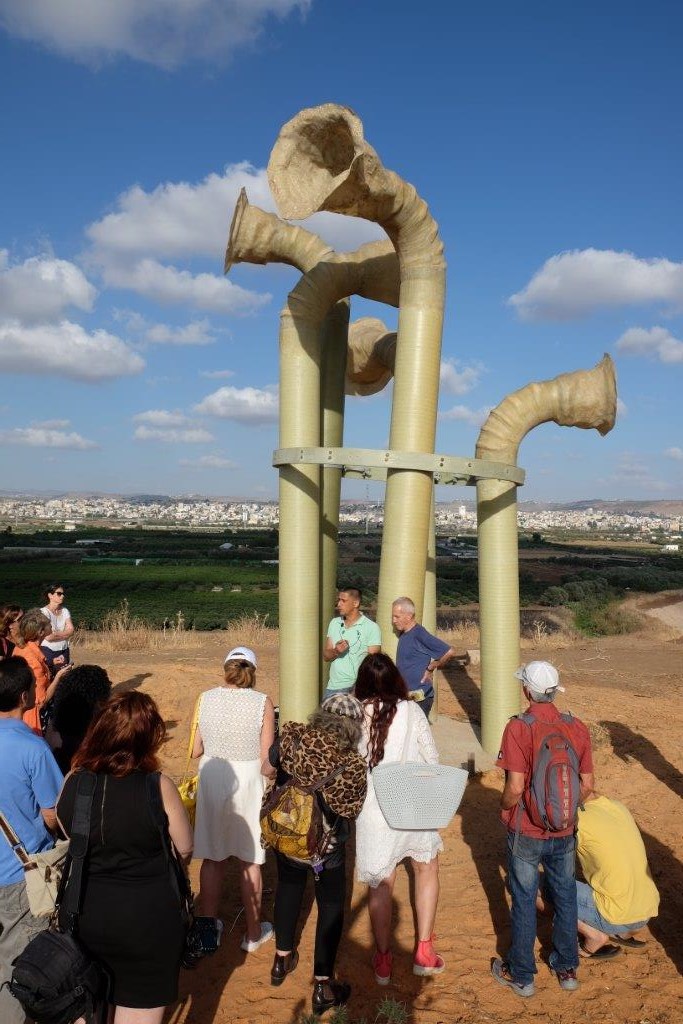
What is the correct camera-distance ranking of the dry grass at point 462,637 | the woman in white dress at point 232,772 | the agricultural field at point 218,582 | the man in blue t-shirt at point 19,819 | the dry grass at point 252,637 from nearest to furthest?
1. the man in blue t-shirt at point 19,819
2. the woman in white dress at point 232,772
3. the dry grass at point 462,637
4. the dry grass at point 252,637
5. the agricultural field at point 218,582

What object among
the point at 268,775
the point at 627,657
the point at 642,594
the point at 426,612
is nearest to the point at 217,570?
the point at 642,594

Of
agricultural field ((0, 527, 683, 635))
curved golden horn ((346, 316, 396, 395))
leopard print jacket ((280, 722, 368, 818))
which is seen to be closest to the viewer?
leopard print jacket ((280, 722, 368, 818))

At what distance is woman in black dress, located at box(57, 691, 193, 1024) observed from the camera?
8.86ft

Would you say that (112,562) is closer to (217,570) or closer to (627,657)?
(217,570)

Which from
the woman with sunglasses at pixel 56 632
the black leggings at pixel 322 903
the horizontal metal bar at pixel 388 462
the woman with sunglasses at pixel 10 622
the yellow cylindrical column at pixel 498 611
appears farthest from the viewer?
the woman with sunglasses at pixel 56 632

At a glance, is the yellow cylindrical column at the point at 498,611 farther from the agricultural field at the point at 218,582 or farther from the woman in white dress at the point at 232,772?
the agricultural field at the point at 218,582

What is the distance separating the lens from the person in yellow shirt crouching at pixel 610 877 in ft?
13.7

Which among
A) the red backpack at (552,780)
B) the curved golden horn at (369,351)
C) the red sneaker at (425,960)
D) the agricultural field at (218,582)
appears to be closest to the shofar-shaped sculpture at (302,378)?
the curved golden horn at (369,351)

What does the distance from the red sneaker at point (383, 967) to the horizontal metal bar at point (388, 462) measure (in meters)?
3.94

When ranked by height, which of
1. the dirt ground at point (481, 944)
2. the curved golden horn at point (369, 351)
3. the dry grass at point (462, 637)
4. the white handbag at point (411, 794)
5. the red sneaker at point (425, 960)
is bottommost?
the dry grass at point (462, 637)

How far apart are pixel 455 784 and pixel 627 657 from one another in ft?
41.8

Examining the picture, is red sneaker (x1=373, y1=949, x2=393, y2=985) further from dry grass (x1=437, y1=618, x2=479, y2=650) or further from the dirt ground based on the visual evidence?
dry grass (x1=437, y1=618, x2=479, y2=650)

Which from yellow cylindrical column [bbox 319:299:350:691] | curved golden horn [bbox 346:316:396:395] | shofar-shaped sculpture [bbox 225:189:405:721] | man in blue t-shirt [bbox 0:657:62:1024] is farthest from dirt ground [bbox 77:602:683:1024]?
curved golden horn [bbox 346:316:396:395]

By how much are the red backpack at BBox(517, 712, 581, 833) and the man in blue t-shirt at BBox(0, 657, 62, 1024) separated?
2.34m
